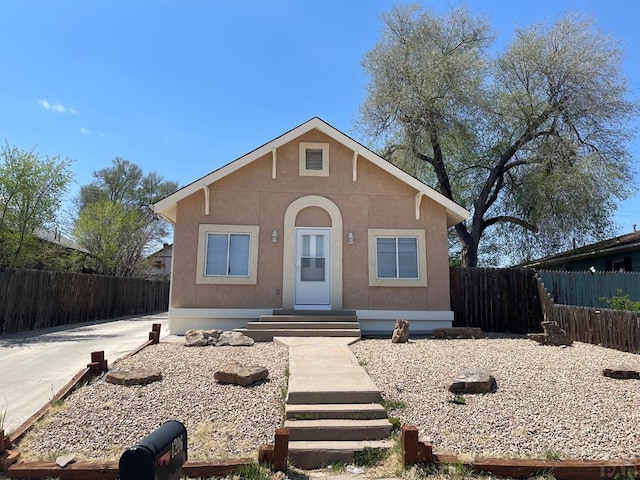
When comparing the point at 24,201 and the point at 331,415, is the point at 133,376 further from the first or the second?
the point at 24,201

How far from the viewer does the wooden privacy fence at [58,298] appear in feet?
45.8

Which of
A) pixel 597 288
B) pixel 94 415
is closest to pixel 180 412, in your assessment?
pixel 94 415

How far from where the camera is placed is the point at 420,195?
41.3ft

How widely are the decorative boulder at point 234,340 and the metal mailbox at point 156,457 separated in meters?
6.93

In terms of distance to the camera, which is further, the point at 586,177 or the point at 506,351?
the point at 586,177

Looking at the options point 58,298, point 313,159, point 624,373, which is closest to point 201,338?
point 313,159

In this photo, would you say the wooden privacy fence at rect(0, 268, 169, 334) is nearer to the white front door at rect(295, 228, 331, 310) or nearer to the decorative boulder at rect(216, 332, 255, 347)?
the decorative boulder at rect(216, 332, 255, 347)

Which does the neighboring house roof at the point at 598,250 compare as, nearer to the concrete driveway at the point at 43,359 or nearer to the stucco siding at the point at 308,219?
the stucco siding at the point at 308,219

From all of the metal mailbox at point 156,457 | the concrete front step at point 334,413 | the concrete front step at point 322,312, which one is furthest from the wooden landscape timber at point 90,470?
the concrete front step at point 322,312

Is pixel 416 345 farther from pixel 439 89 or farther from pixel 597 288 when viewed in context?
pixel 439 89

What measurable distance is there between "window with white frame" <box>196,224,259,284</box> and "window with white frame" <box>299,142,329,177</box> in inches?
92.0

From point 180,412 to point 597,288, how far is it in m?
13.7

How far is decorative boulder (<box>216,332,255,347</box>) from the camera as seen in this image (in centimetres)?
960

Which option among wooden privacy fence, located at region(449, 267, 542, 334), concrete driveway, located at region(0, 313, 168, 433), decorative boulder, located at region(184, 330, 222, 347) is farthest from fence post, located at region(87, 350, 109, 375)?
wooden privacy fence, located at region(449, 267, 542, 334)
